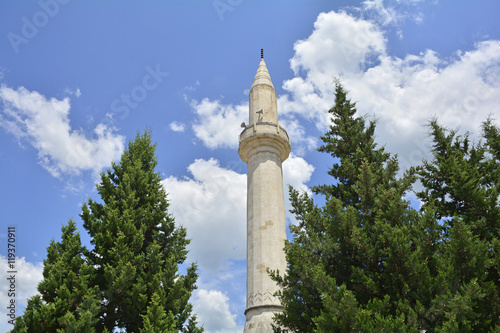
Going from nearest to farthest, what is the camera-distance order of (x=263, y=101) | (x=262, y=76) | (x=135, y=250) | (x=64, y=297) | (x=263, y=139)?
(x=64, y=297)
(x=135, y=250)
(x=263, y=139)
(x=263, y=101)
(x=262, y=76)

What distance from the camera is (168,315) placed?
14180 mm

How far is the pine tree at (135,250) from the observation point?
47.9 feet

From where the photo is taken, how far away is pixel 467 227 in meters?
12.2

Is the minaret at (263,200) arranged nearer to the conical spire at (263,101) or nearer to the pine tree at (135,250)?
the conical spire at (263,101)

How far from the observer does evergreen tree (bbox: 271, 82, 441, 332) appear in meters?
10.6

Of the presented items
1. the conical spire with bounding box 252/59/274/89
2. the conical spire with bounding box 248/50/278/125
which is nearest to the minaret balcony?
the conical spire with bounding box 248/50/278/125

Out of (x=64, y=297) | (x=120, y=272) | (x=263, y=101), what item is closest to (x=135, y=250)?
(x=120, y=272)

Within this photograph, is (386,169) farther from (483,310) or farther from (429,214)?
(483,310)

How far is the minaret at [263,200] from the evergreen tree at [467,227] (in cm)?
713

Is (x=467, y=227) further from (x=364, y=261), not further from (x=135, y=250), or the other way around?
(x=135, y=250)

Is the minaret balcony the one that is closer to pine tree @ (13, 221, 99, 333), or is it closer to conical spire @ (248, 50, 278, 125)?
conical spire @ (248, 50, 278, 125)

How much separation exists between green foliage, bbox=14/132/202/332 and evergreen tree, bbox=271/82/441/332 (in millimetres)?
4390

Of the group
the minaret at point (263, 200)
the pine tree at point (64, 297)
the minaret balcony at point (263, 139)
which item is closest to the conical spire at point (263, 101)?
the minaret at point (263, 200)

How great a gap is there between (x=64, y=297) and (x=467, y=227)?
530 inches
